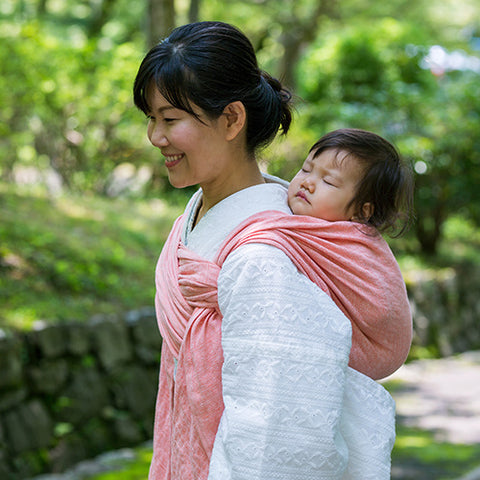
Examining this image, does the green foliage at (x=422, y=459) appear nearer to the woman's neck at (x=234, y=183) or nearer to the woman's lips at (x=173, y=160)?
the woman's neck at (x=234, y=183)

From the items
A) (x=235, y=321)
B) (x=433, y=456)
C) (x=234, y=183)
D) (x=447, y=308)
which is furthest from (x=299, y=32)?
(x=235, y=321)

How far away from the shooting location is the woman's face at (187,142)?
1.61m

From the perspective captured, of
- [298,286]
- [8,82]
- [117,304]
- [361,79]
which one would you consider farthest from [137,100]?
[361,79]

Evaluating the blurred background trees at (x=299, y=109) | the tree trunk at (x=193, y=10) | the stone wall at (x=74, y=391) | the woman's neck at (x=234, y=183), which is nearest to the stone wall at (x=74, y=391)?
the stone wall at (x=74, y=391)

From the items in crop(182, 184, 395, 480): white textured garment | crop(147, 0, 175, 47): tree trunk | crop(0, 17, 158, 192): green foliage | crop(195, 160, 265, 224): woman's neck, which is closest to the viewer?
crop(182, 184, 395, 480): white textured garment

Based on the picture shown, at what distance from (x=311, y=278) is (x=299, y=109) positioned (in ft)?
26.4

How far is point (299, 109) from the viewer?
30.7ft

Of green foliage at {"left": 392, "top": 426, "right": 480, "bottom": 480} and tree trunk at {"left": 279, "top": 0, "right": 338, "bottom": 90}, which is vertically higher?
tree trunk at {"left": 279, "top": 0, "right": 338, "bottom": 90}

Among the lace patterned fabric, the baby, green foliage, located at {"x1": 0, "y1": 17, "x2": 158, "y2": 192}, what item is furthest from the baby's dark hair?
green foliage, located at {"x1": 0, "y1": 17, "x2": 158, "y2": 192}

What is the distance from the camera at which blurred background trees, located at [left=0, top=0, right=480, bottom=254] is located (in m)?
8.13

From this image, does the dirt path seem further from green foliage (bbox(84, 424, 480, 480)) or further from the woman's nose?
the woman's nose

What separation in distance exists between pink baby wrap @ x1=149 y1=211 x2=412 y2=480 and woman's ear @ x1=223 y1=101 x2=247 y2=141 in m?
0.20

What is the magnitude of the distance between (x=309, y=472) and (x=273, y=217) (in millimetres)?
518

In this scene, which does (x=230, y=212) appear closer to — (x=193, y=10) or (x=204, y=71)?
(x=204, y=71)
